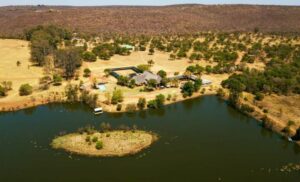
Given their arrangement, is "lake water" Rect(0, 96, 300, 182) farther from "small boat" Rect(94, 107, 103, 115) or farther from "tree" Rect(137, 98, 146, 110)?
"tree" Rect(137, 98, 146, 110)

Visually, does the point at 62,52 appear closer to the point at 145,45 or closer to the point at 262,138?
the point at 145,45

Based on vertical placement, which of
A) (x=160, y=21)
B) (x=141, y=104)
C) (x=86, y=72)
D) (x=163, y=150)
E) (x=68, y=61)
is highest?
(x=160, y=21)

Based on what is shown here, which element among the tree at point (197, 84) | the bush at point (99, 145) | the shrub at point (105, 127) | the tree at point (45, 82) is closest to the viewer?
the bush at point (99, 145)

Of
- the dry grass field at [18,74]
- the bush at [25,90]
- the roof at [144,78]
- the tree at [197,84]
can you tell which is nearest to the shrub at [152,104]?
the roof at [144,78]

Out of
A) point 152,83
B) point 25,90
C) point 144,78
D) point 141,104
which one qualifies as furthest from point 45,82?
point 141,104

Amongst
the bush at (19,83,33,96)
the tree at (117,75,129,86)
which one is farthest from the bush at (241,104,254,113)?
the bush at (19,83,33,96)

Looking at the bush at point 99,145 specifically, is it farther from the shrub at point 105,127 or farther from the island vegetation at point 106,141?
the shrub at point 105,127

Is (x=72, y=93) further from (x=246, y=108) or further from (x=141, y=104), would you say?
(x=246, y=108)
